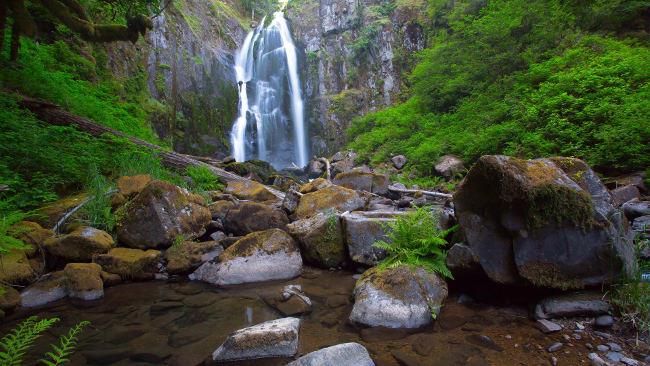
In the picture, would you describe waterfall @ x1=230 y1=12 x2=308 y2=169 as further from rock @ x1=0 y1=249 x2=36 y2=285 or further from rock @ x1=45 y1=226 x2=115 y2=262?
rock @ x1=0 y1=249 x2=36 y2=285

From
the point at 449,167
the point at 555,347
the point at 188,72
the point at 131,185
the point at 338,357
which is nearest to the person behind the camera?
the point at 338,357

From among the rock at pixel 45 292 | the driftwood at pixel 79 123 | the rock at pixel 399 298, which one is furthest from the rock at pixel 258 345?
the driftwood at pixel 79 123

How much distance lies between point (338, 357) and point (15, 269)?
4.48m

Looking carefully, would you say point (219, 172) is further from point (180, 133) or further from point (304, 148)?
point (304, 148)

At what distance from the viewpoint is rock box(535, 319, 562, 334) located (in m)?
3.11

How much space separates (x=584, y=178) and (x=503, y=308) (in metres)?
1.80

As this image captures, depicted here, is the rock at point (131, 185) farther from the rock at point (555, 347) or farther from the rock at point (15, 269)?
the rock at point (555, 347)

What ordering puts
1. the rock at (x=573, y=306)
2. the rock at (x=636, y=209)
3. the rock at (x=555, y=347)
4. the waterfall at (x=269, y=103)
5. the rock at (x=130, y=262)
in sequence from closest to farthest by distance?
the rock at (x=555, y=347), the rock at (x=573, y=306), the rock at (x=130, y=262), the rock at (x=636, y=209), the waterfall at (x=269, y=103)

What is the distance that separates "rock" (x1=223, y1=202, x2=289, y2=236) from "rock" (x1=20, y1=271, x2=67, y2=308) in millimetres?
2889

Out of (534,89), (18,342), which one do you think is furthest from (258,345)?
(534,89)

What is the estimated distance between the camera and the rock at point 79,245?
4.96m

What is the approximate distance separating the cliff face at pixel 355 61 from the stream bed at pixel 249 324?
21153mm

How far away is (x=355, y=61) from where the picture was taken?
88.8 ft

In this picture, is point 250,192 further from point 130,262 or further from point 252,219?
point 130,262
